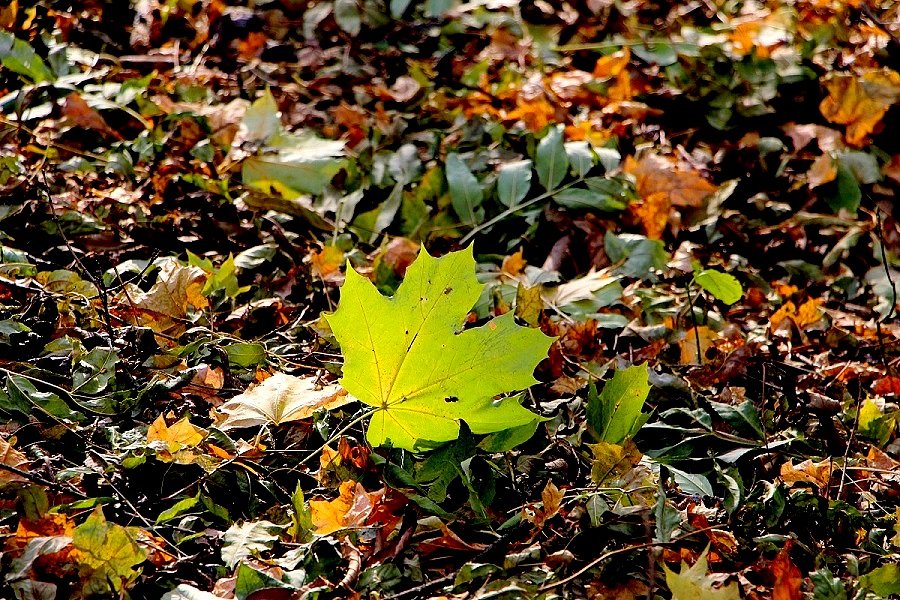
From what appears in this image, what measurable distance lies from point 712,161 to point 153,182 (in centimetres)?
166

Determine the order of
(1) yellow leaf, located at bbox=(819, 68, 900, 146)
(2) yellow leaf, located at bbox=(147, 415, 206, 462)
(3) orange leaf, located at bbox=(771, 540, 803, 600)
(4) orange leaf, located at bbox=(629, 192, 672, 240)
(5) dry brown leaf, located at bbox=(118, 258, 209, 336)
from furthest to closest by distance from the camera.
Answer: (1) yellow leaf, located at bbox=(819, 68, 900, 146), (4) orange leaf, located at bbox=(629, 192, 672, 240), (5) dry brown leaf, located at bbox=(118, 258, 209, 336), (2) yellow leaf, located at bbox=(147, 415, 206, 462), (3) orange leaf, located at bbox=(771, 540, 803, 600)

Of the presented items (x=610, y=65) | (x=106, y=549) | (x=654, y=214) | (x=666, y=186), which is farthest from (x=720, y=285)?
(x=610, y=65)

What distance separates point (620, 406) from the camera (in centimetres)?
151

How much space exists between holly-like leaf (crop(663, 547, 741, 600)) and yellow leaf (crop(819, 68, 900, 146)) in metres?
1.99

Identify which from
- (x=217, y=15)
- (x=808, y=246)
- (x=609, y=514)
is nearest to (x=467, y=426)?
(x=609, y=514)

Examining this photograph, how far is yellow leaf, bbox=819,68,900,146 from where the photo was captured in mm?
2709

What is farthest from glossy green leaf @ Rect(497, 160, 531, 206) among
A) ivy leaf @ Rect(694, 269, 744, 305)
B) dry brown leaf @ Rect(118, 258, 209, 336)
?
dry brown leaf @ Rect(118, 258, 209, 336)

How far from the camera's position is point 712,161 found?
2713 mm

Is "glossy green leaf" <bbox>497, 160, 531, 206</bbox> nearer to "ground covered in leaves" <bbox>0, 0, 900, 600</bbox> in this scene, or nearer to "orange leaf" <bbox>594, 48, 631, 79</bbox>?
"ground covered in leaves" <bbox>0, 0, 900, 600</bbox>

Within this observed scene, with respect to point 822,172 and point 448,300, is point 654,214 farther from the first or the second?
point 448,300

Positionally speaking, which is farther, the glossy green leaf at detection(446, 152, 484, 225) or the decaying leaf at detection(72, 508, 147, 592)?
the glossy green leaf at detection(446, 152, 484, 225)

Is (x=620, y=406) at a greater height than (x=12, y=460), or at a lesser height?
lesser

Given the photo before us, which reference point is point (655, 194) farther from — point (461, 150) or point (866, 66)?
point (866, 66)

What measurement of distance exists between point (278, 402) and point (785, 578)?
2.77 ft
